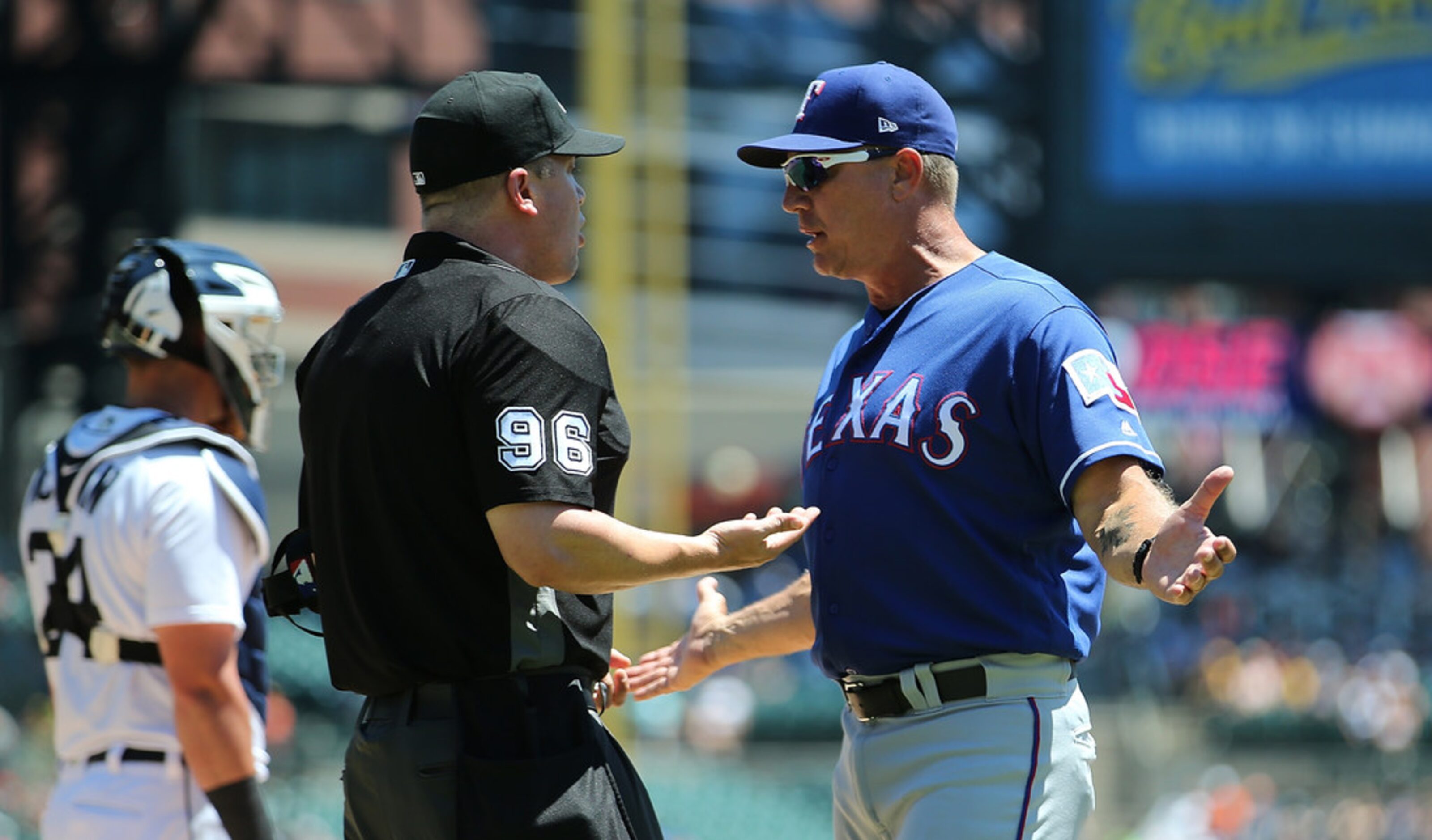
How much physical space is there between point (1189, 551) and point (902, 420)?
0.60 m

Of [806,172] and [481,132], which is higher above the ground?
[481,132]

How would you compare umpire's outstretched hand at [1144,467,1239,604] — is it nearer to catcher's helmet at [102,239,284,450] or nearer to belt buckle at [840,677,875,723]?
belt buckle at [840,677,875,723]

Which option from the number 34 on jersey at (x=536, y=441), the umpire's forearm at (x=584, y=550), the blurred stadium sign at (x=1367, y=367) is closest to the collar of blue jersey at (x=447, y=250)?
the number 34 on jersey at (x=536, y=441)

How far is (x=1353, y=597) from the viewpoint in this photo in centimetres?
1678

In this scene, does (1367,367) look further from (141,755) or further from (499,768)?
(499,768)

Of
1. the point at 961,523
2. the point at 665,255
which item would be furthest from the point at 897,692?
the point at 665,255

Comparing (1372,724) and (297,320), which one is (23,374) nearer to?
(297,320)

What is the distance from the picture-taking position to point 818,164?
308 centimetres

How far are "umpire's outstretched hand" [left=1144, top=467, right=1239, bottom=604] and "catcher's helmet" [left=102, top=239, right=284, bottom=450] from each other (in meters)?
1.71

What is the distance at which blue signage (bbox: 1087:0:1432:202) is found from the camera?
50.6ft

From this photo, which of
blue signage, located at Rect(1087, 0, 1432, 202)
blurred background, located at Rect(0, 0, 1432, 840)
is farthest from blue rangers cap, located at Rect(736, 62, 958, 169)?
blue signage, located at Rect(1087, 0, 1432, 202)

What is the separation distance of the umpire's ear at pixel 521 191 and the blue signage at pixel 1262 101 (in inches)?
515

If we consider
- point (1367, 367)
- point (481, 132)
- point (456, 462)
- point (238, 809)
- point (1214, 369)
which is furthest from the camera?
point (1367, 367)

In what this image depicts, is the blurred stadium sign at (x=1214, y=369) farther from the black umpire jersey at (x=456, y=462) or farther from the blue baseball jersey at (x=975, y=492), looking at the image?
the black umpire jersey at (x=456, y=462)
